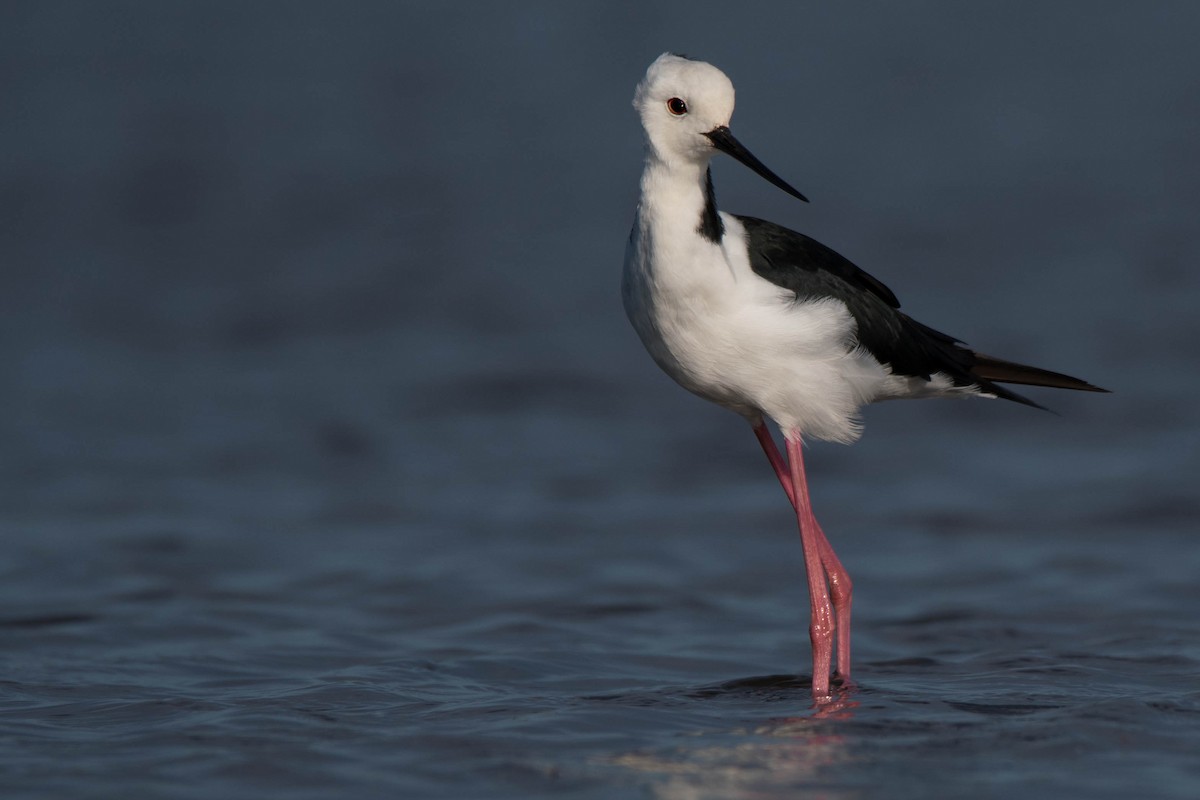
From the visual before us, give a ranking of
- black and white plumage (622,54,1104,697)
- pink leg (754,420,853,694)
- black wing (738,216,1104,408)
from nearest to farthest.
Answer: black and white plumage (622,54,1104,697) → black wing (738,216,1104,408) → pink leg (754,420,853,694)

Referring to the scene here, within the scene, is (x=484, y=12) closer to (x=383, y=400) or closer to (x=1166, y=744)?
(x=383, y=400)

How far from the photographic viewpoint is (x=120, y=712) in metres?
5.62

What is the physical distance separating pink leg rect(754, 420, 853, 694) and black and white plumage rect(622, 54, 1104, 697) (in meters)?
0.02

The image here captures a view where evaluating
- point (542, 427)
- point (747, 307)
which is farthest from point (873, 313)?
point (542, 427)

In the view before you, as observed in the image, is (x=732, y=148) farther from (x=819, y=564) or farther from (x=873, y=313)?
(x=819, y=564)

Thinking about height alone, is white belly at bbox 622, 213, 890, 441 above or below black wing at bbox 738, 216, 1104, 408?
below

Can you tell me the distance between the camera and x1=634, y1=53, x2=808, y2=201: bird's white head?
5422mm

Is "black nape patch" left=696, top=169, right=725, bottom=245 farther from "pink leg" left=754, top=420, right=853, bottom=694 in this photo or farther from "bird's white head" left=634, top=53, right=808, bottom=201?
"pink leg" left=754, top=420, right=853, bottom=694

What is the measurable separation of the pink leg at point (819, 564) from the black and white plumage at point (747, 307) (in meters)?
0.02

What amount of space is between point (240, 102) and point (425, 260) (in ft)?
11.0

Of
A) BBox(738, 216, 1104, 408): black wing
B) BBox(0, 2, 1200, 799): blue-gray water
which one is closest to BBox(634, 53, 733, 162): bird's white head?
BBox(738, 216, 1104, 408): black wing

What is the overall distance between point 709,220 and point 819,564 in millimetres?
1724

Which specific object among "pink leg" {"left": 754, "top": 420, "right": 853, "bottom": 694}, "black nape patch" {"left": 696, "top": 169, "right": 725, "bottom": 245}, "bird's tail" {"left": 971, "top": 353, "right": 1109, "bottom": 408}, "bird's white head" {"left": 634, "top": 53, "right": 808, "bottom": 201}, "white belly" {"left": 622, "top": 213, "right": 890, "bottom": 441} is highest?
"bird's white head" {"left": 634, "top": 53, "right": 808, "bottom": 201}

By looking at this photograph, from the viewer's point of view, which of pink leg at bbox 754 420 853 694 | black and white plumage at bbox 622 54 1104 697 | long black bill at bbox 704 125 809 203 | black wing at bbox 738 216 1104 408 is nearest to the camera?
long black bill at bbox 704 125 809 203
